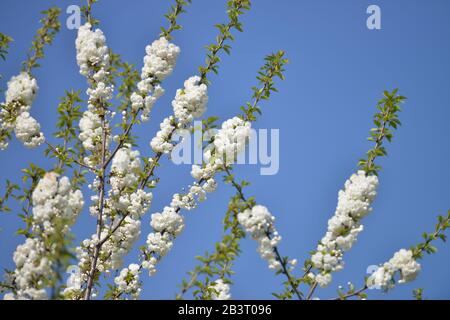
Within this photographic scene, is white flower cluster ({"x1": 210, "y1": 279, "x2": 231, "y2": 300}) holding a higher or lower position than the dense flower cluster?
lower

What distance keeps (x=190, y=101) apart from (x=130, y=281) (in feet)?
6.92

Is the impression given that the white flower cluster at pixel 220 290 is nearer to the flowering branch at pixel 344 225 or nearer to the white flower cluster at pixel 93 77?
the flowering branch at pixel 344 225

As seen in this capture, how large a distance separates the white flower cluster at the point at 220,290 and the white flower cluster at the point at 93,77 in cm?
226

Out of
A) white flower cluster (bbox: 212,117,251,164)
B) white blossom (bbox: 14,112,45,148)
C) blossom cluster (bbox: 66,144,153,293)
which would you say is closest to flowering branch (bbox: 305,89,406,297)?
white flower cluster (bbox: 212,117,251,164)

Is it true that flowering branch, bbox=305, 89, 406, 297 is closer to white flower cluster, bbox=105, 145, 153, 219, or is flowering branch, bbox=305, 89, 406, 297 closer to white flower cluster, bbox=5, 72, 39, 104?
white flower cluster, bbox=105, 145, 153, 219

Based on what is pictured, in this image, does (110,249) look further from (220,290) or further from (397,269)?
(397,269)

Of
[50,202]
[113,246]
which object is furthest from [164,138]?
[50,202]

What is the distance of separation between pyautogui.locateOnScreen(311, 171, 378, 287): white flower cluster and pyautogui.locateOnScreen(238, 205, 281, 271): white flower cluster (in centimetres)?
53

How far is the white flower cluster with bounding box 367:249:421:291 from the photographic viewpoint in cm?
515

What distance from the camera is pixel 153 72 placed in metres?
6.66

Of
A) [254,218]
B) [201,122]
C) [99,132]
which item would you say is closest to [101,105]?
[99,132]

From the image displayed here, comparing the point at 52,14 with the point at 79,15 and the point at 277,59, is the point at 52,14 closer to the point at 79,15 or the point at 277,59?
the point at 79,15

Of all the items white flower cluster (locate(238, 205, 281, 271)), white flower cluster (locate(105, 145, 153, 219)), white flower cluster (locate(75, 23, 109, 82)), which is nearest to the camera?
white flower cluster (locate(238, 205, 281, 271))
